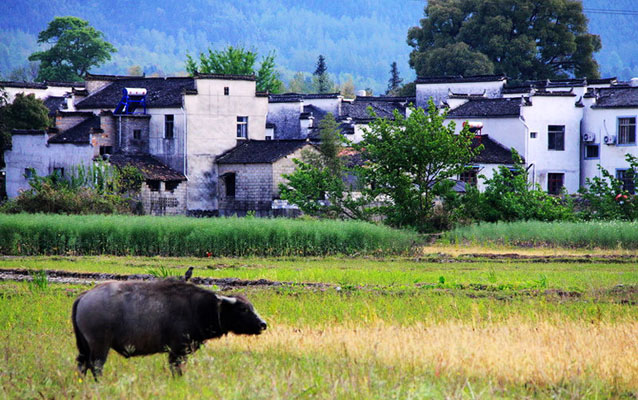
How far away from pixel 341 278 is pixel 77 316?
501 inches

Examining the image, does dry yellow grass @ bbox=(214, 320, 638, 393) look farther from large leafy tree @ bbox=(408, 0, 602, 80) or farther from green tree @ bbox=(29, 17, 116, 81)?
green tree @ bbox=(29, 17, 116, 81)

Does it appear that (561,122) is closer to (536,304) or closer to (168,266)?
(168,266)

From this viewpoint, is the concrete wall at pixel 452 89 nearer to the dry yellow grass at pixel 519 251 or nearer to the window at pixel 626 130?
the window at pixel 626 130

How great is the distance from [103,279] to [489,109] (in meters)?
36.6

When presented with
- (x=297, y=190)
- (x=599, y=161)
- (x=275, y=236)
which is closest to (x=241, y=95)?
(x=297, y=190)

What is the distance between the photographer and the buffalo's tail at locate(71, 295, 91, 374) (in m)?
11.7

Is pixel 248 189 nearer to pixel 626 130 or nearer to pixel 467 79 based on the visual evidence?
pixel 467 79

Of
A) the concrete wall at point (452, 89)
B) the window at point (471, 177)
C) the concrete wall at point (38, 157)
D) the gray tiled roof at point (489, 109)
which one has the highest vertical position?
the concrete wall at point (452, 89)

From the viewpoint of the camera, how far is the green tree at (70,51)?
4070 inches

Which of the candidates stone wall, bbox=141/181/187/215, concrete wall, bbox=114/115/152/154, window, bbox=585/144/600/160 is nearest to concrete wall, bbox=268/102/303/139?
concrete wall, bbox=114/115/152/154

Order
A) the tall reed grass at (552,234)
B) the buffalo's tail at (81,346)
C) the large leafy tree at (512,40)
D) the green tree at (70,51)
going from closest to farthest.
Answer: the buffalo's tail at (81,346) → the tall reed grass at (552,234) → the large leafy tree at (512,40) → the green tree at (70,51)

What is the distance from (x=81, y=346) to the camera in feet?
38.7

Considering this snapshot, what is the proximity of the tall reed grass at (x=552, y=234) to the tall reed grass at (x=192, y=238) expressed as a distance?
3.69m

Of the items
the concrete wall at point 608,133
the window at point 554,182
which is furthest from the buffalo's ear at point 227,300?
the window at point 554,182
